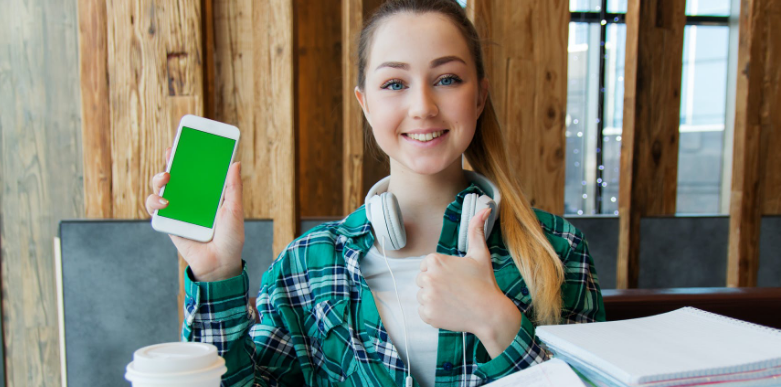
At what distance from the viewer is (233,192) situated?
894 mm

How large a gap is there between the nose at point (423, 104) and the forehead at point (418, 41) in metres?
0.05

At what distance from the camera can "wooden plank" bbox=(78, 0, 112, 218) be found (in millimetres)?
1931

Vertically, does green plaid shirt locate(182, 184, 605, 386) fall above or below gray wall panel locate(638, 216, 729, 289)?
above

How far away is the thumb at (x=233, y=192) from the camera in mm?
887

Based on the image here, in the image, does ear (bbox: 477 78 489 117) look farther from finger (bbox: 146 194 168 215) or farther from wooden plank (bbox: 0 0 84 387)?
wooden plank (bbox: 0 0 84 387)

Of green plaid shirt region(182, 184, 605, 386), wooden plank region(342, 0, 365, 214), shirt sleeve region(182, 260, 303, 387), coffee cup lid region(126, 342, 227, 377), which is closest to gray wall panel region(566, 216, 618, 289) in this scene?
wooden plank region(342, 0, 365, 214)

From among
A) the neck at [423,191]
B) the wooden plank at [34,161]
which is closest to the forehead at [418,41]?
the neck at [423,191]

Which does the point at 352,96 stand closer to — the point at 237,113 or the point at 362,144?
the point at 362,144

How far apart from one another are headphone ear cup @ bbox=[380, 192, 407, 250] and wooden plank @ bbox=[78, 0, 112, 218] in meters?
1.41

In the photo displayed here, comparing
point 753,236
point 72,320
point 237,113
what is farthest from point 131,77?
point 753,236

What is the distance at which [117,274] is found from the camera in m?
1.93

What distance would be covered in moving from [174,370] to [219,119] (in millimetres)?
1730

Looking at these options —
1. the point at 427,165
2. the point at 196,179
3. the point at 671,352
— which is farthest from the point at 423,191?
the point at 671,352

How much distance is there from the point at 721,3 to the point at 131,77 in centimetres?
472
